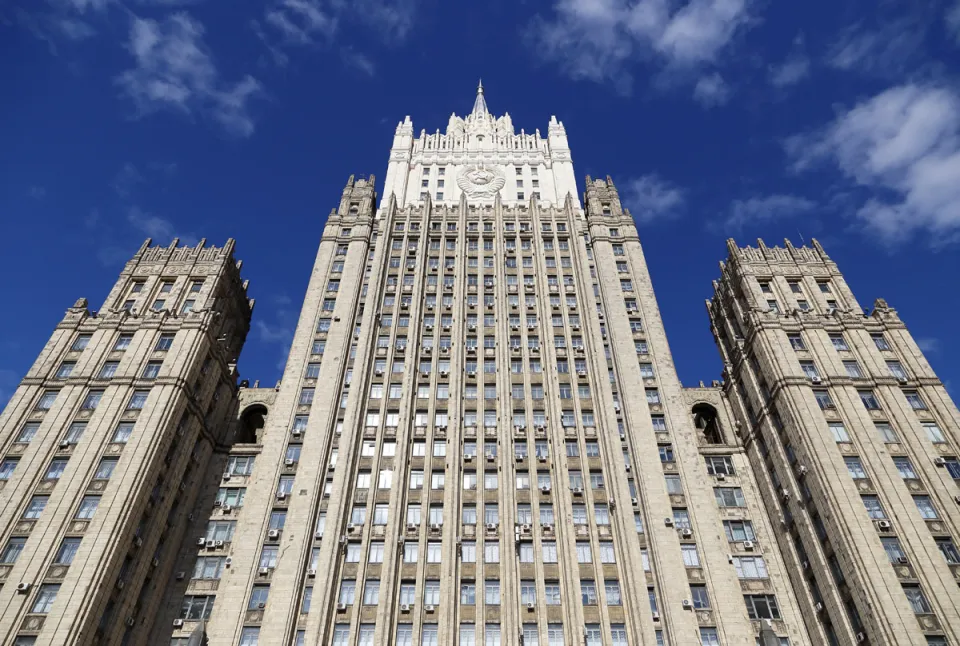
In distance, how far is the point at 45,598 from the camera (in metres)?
36.7

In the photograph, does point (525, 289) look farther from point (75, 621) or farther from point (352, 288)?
point (75, 621)

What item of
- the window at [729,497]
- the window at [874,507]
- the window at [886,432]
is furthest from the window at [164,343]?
the window at [886,432]

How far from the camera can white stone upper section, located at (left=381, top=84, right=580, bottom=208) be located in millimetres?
77500

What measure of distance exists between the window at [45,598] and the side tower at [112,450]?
0.06 metres

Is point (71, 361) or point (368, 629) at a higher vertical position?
point (71, 361)

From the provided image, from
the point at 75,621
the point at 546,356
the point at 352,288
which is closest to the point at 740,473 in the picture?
the point at 546,356

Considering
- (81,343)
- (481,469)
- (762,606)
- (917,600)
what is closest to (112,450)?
(81,343)

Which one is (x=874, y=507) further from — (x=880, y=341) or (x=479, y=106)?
(x=479, y=106)

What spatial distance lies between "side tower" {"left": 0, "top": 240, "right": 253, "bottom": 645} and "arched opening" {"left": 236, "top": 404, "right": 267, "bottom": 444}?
1959mm

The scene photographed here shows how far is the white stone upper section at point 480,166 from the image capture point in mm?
77500

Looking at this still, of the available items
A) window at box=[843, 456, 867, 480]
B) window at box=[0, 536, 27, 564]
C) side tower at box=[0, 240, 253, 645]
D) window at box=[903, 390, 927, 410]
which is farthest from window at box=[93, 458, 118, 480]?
window at box=[903, 390, 927, 410]

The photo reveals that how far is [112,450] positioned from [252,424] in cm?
1739

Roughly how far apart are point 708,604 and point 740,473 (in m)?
13.2

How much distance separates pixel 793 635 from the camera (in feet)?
138
